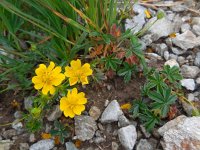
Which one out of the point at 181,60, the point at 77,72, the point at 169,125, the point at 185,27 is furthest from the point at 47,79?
the point at 185,27

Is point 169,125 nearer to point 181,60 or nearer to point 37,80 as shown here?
point 181,60

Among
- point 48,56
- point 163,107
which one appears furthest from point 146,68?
point 48,56

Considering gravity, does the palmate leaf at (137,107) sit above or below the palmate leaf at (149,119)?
above

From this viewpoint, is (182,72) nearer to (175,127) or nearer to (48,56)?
(175,127)

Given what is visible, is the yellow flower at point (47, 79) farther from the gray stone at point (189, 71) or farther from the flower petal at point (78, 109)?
the gray stone at point (189, 71)

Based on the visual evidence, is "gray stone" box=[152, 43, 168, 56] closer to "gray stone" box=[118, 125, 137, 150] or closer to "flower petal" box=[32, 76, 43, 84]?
"gray stone" box=[118, 125, 137, 150]

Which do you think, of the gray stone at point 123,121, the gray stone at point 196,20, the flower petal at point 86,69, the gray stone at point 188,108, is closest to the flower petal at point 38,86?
the flower petal at point 86,69

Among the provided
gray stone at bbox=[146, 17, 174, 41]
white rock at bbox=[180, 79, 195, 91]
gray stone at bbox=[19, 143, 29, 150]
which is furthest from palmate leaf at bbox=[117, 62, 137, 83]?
gray stone at bbox=[19, 143, 29, 150]
